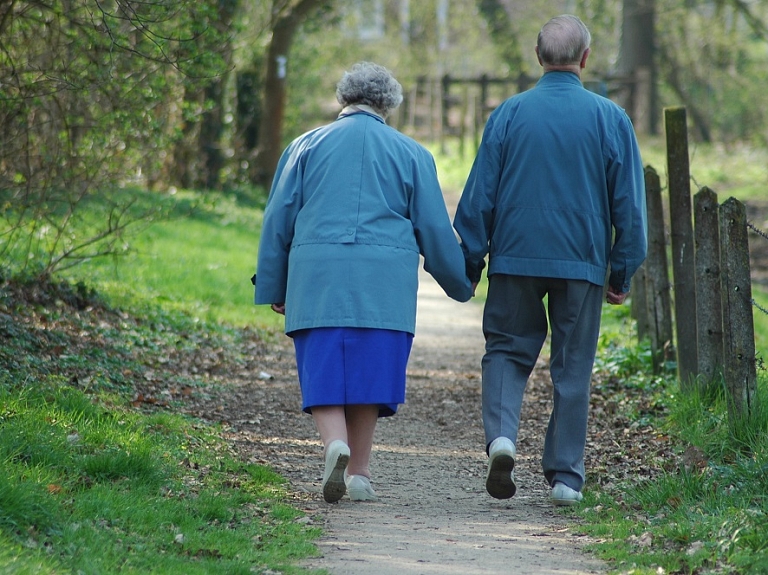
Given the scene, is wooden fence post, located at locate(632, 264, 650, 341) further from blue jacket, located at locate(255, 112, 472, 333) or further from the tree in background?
the tree in background

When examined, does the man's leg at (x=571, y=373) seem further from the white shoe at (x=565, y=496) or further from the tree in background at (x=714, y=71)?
the tree in background at (x=714, y=71)

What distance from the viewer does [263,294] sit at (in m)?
4.93

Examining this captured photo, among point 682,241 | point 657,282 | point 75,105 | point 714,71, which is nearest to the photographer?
point 682,241

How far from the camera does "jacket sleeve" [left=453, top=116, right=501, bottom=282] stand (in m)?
4.90

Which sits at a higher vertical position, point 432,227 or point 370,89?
point 370,89

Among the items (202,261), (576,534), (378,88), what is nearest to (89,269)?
(202,261)

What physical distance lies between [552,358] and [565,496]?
623 millimetres

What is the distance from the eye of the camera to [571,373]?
4.97m

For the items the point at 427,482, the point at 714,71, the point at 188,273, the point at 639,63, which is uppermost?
the point at 714,71

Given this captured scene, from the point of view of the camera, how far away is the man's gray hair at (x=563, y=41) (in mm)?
4859

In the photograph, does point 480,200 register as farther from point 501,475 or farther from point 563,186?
point 501,475

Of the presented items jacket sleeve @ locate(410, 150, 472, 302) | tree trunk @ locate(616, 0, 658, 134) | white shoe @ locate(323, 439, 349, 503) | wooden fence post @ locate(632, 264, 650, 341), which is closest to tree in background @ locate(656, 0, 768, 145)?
tree trunk @ locate(616, 0, 658, 134)

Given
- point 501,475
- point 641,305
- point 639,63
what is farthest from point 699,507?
point 639,63

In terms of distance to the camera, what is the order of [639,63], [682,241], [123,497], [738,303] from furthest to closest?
[639,63]
[682,241]
[738,303]
[123,497]
